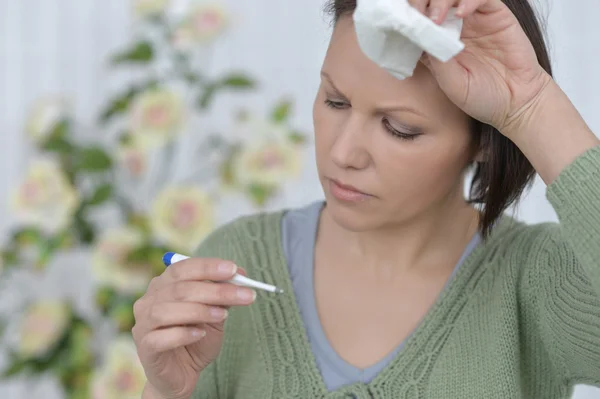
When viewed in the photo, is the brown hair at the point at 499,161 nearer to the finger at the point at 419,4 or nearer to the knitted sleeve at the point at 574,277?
the knitted sleeve at the point at 574,277

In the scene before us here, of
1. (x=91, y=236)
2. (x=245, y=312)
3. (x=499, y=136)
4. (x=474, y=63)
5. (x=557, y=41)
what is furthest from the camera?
(x=91, y=236)

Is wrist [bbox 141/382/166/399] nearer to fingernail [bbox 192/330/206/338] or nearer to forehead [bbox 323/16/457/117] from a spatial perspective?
fingernail [bbox 192/330/206/338]

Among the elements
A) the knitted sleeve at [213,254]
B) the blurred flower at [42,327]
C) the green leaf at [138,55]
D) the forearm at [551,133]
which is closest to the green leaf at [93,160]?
the green leaf at [138,55]

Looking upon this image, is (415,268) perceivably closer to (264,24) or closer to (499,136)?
(499,136)

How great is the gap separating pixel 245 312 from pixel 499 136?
45 cm

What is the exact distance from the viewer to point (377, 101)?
3.33ft

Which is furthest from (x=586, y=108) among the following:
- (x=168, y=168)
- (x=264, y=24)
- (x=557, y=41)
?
(x=168, y=168)

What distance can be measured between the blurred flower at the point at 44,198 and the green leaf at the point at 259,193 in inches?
16.8

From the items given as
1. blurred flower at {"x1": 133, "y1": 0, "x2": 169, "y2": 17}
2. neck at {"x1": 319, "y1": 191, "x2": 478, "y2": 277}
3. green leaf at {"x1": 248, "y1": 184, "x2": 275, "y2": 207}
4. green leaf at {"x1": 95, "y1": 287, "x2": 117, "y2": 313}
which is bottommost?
neck at {"x1": 319, "y1": 191, "x2": 478, "y2": 277}

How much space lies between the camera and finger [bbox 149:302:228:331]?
98 centimetres

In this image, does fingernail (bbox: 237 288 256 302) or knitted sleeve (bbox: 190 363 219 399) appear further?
knitted sleeve (bbox: 190 363 219 399)

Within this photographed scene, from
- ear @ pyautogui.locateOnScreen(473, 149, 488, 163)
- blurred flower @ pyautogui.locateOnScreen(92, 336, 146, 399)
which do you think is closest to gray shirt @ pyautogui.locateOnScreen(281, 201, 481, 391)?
ear @ pyautogui.locateOnScreen(473, 149, 488, 163)

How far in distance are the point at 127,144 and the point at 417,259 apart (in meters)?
1.00

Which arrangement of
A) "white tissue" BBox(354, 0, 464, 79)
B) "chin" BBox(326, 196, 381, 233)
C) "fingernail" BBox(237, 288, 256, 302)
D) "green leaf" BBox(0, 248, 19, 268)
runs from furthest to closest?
"green leaf" BBox(0, 248, 19, 268) → "chin" BBox(326, 196, 381, 233) → "fingernail" BBox(237, 288, 256, 302) → "white tissue" BBox(354, 0, 464, 79)
